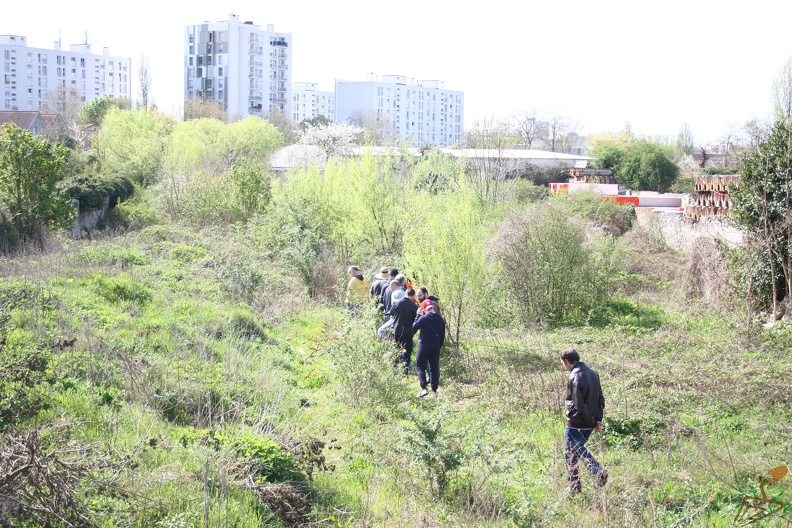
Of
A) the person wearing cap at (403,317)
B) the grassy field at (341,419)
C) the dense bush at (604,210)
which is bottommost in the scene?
the grassy field at (341,419)

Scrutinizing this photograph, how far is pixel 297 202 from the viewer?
71.5ft

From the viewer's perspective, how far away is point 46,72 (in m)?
117

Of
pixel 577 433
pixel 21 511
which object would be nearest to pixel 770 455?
pixel 577 433

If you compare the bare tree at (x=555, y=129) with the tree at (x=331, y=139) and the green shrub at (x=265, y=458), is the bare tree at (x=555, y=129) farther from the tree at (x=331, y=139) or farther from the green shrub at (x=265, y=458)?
the green shrub at (x=265, y=458)

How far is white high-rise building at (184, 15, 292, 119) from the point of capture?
109312 mm

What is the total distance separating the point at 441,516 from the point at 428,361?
15.6 feet

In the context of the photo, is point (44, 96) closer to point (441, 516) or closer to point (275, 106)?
point (275, 106)

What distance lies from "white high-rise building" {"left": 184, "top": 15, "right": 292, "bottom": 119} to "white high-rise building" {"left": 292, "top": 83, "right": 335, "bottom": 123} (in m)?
33.1

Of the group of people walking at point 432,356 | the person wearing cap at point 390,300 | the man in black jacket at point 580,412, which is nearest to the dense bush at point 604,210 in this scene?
the group of people walking at point 432,356

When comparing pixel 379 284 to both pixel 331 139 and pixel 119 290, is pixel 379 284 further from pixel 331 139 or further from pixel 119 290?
pixel 331 139

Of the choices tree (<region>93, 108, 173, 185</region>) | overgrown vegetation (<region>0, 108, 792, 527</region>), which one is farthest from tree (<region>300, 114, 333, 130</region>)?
overgrown vegetation (<region>0, 108, 792, 527</region>)

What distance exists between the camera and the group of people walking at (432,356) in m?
6.92

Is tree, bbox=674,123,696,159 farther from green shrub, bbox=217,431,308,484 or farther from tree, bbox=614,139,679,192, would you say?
green shrub, bbox=217,431,308,484

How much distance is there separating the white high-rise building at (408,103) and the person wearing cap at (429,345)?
390ft
